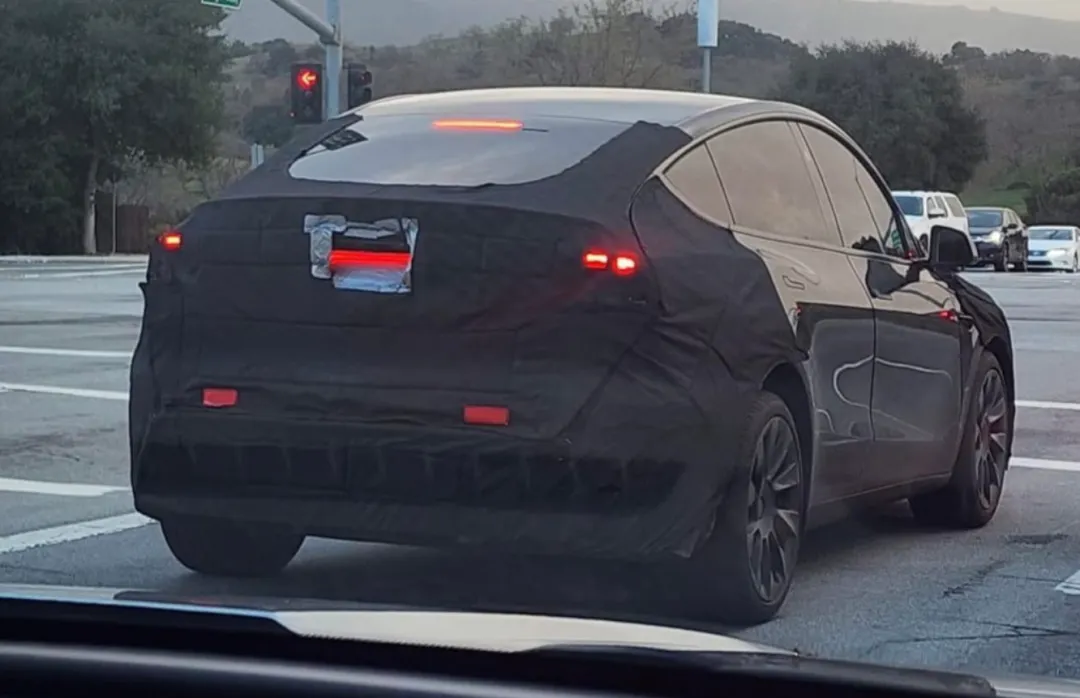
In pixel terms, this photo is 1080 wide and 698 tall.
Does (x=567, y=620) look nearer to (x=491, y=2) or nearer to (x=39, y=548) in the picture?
(x=39, y=548)

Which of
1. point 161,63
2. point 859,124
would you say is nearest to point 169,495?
point 161,63

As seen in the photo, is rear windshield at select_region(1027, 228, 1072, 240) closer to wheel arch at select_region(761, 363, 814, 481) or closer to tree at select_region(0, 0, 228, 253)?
tree at select_region(0, 0, 228, 253)

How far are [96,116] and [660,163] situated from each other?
45793mm

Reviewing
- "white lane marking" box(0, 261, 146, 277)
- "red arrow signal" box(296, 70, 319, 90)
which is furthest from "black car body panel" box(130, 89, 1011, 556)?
"white lane marking" box(0, 261, 146, 277)

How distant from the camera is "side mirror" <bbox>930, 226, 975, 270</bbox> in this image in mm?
7938

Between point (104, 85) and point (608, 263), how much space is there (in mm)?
46057

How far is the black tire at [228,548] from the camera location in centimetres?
643

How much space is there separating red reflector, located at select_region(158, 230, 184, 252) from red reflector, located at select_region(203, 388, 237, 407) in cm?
47

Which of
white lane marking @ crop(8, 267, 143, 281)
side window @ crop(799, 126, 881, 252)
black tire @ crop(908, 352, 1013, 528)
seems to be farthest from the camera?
white lane marking @ crop(8, 267, 143, 281)

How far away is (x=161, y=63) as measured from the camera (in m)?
50.7

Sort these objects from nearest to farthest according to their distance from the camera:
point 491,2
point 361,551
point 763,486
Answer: point 763,486, point 361,551, point 491,2

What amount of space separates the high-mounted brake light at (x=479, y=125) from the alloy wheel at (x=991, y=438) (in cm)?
282

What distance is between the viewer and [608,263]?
546 centimetres

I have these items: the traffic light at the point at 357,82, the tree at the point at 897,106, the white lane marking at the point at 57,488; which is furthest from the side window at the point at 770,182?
the tree at the point at 897,106
